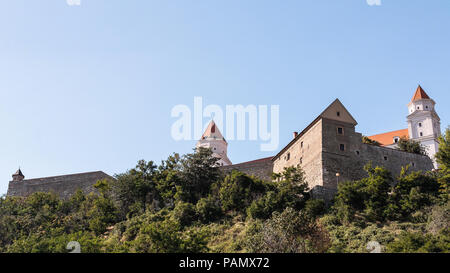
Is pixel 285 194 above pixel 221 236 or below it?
above

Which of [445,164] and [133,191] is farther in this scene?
[133,191]

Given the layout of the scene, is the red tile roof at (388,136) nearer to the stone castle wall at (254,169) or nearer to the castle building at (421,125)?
the castle building at (421,125)

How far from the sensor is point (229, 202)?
34.6 meters

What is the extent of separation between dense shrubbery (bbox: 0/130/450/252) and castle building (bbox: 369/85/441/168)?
3049cm

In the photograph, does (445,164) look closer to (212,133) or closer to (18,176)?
(212,133)

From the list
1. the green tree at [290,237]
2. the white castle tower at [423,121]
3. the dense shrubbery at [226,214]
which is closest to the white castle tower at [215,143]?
the white castle tower at [423,121]

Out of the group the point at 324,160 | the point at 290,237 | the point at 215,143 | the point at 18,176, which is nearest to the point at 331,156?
the point at 324,160

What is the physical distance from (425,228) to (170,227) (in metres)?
14.2

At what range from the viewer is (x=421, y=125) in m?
65.8

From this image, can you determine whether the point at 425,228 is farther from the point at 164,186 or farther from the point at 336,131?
the point at 164,186

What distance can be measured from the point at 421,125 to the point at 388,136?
4971 mm

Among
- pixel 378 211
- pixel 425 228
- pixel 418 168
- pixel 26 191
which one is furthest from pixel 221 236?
pixel 26 191

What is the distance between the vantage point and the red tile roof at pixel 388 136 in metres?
62.6
